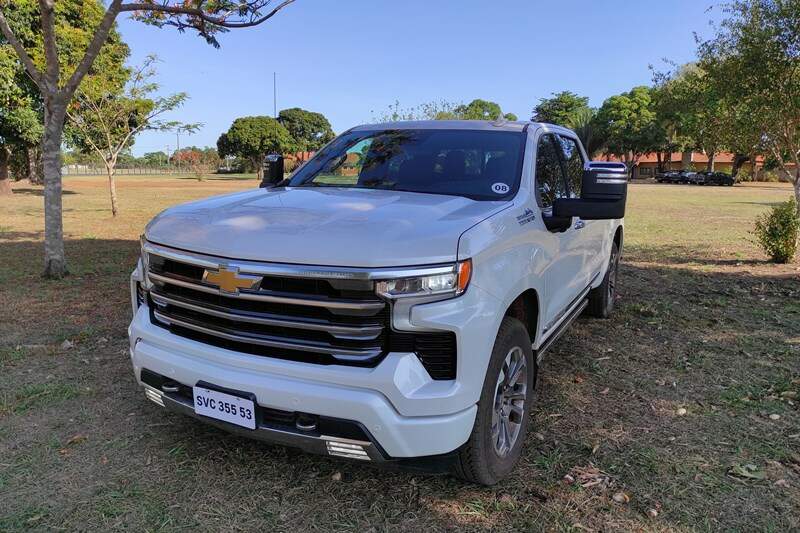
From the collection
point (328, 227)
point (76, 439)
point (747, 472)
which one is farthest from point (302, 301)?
point (747, 472)

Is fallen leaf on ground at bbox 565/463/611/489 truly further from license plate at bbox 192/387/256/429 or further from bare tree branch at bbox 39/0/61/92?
bare tree branch at bbox 39/0/61/92

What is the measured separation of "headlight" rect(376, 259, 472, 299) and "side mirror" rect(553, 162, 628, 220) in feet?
3.54

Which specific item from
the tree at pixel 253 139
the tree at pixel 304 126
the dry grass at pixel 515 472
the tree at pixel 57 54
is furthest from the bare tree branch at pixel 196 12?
the tree at pixel 304 126

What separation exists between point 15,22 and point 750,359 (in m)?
22.5

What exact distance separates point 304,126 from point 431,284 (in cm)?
8482

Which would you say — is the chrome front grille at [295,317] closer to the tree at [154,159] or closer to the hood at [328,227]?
the hood at [328,227]

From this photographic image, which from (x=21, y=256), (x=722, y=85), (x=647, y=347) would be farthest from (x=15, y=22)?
(x=647, y=347)

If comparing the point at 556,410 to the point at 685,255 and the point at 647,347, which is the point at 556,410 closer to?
the point at 647,347

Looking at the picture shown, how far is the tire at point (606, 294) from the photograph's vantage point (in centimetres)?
557

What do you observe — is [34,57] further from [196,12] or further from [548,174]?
[548,174]

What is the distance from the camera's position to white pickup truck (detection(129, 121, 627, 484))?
2.27 metres

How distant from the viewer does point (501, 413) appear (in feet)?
9.32

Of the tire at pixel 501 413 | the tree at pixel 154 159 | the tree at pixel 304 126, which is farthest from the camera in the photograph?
the tree at pixel 154 159

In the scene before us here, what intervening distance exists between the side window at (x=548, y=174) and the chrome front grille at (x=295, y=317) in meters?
1.65
